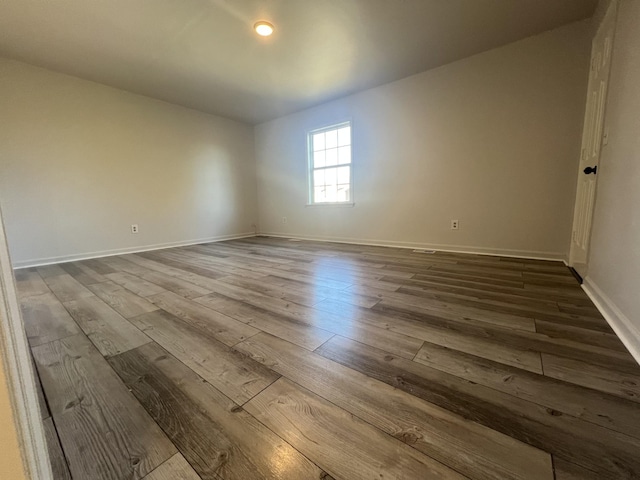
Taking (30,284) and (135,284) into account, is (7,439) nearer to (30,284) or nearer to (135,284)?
(135,284)

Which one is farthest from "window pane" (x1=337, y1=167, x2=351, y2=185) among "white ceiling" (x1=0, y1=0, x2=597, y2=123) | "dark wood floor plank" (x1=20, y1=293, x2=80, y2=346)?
"dark wood floor plank" (x1=20, y1=293, x2=80, y2=346)

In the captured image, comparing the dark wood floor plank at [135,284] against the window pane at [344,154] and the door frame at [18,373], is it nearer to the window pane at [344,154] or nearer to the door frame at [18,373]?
the door frame at [18,373]

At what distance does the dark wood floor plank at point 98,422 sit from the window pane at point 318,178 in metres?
3.78

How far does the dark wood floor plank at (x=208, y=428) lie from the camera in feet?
2.11

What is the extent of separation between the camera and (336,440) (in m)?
0.72

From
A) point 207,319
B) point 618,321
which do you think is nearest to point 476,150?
point 618,321

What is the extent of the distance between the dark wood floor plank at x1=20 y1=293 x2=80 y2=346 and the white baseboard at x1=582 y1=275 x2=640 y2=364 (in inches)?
107

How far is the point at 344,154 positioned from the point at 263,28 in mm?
2086

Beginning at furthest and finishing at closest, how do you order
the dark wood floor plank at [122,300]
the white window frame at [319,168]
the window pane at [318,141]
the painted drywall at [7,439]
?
1. the window pane at [318,141]
2. the white window frame at [319,168]
3. the dark wood floor plank at [122,300]
4. the painted drywall at [7,439]

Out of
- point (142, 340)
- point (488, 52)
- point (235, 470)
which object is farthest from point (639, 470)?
point (488, 52)

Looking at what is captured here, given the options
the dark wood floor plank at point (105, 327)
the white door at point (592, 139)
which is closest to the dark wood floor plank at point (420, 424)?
the dark wood floor plank at point (105, 327)

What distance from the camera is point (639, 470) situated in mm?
636

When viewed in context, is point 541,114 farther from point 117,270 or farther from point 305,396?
point 117,270

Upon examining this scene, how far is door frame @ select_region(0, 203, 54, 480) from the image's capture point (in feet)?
1.21
